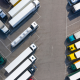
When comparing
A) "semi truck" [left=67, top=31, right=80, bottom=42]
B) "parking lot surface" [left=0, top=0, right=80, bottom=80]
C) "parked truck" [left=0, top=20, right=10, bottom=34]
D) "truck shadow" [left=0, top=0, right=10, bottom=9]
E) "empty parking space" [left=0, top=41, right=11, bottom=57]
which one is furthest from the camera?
"truck shadow" [left=0, top=0, right=10, bottom=9]

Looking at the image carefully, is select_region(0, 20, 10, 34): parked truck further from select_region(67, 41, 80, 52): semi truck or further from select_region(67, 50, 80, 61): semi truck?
select_region(67, 50, 80, 61): semi truck

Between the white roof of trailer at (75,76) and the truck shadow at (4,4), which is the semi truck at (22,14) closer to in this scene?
the truck shadow at (4,4)

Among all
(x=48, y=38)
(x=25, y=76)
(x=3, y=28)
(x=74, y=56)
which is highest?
(x=3, y=28)

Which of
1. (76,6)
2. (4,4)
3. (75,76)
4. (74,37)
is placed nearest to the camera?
(75,76)

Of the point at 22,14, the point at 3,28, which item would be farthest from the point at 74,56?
the point at 3,28

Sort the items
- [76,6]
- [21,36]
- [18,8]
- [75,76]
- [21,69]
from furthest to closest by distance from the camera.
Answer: [76,6] → [75,76] → [18,8] → [21,36] → [21,69]

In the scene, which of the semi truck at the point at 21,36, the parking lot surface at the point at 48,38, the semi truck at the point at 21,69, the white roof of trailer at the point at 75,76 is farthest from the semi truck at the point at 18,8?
the white roof of trailer at the point at 75,76

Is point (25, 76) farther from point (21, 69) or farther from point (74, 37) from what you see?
point (74, 37)

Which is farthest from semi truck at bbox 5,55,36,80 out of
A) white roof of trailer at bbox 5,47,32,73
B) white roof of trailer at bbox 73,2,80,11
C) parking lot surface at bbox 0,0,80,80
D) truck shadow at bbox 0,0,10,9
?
white roof of trailer at bbox 73,2,80,11
